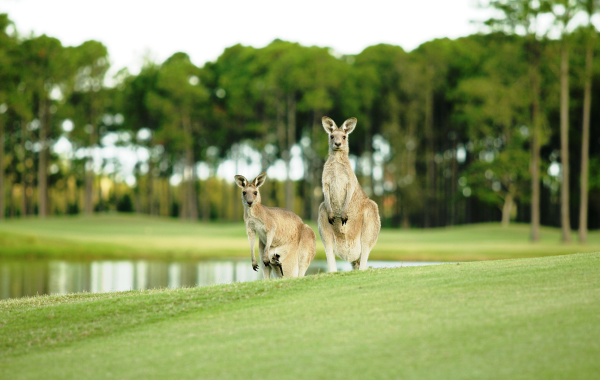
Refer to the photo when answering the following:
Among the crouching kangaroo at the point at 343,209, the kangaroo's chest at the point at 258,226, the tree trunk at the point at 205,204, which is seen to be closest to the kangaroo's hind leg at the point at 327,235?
the crouching kangaroo at the point at 343,209

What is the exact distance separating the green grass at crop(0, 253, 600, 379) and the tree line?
1590 inches

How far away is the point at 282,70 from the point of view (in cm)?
6200

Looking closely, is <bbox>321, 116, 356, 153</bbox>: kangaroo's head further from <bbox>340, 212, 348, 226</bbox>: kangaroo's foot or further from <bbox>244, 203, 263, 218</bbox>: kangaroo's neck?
<bbox>244, 203, 263, 218</bbox>: kangaroo's neck

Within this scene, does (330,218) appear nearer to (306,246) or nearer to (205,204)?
(306,246)

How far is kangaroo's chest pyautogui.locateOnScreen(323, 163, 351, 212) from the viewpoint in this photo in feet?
33.1

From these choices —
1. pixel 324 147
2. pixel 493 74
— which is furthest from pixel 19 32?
pixel 493 74

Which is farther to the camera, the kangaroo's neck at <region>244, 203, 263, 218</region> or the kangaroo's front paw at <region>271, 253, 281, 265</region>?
the kangaroo's front paw at <region>271, 253, 281, 265</region>

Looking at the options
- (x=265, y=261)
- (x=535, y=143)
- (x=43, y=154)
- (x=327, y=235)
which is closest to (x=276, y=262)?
(x=265, y=261)

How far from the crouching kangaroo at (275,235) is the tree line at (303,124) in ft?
126

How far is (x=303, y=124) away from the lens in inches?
2717

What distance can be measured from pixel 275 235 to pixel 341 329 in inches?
160

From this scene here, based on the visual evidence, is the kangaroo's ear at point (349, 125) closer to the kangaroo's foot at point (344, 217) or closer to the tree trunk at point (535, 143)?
the kangaroo's foot at point (344, 217)

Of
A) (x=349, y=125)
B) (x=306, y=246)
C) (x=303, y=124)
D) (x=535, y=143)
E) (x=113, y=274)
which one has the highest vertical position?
(x=303, y=124)

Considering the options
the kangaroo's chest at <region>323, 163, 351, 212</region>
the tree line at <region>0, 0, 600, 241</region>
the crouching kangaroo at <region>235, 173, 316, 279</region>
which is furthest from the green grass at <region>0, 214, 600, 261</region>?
the kangaroo's chest at <region>323, 163, 351, 212</region>
